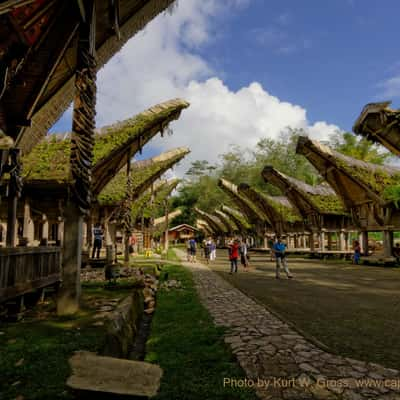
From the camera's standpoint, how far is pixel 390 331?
Result: 15.2 ft

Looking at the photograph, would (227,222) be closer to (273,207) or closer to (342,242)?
(273,207)

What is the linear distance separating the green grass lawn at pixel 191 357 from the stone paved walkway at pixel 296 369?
141 mm

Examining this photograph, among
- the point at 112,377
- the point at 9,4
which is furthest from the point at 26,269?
the point at 112,377

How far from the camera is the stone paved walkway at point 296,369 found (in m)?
2.68

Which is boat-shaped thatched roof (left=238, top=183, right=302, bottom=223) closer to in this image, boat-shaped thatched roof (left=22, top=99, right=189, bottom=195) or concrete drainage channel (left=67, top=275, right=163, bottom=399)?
boat-shaped thatched roof (left=22, top=99, right=189, bottom=195)

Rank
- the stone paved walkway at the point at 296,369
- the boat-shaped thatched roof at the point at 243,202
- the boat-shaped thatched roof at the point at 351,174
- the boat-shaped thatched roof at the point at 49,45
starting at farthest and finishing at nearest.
Answer: the boat-shaped thatched roof at the point at 243,202 < the boat-shaped thatched roof at the point at 351,174 < the boat-shaped thatched roof at the point at 49,45 < the stone paved walkway at the point at 296,369

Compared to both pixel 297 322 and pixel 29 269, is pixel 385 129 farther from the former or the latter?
pixel 29 269

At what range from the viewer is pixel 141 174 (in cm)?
1792

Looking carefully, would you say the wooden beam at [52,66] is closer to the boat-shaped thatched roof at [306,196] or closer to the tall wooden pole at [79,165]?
the tall wooden pole at [79,165]

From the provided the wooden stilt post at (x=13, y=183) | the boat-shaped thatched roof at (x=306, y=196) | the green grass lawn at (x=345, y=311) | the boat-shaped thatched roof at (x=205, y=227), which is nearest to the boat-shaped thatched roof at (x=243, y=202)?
the boat-shaped thatched roof at (x=306, y=196)

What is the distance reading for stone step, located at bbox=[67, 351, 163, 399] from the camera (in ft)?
5.52

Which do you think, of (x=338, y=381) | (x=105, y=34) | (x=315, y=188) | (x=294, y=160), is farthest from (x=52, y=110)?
(x=294, y=160)

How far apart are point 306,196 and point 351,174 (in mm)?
A: 4958

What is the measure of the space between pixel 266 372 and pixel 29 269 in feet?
14.0
